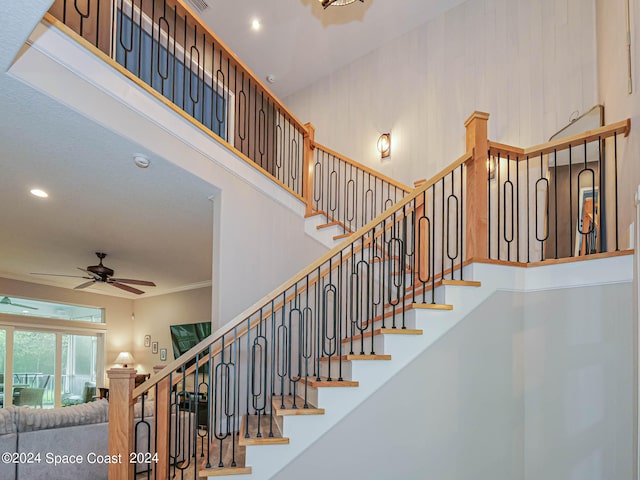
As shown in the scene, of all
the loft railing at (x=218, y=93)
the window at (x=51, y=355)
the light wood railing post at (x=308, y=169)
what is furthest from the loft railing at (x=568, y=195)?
the window at (x=51, y=355)

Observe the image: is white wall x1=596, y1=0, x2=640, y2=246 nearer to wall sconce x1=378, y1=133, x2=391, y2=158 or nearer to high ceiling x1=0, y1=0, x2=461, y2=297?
high ceiling x1=0, y1=0, x2=461, y2=297

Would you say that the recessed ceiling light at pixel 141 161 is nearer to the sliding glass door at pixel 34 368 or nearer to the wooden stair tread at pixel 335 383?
the wooden stair tread at pixel 335 383

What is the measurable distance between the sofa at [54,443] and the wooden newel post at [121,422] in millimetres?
756

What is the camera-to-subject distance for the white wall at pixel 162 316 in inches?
378

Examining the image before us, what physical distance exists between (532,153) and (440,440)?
7.39 feet

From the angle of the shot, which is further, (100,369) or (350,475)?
(100,369)

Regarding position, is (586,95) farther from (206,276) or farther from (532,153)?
(206,276)

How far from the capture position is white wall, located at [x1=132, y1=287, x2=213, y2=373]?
9594 millimetres

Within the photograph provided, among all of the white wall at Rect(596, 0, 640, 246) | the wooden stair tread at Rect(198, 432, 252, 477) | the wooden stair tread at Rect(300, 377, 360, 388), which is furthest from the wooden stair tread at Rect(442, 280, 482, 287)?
the wooden stair tread at Rect(198, 432, 252, 477)

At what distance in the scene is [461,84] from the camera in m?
6.07

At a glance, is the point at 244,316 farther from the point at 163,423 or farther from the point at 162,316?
the point at 162,316

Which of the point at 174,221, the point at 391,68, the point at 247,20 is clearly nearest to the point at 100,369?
the point at 174,221

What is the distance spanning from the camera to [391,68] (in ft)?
22.9

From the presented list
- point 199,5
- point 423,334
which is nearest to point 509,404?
point 423,334
